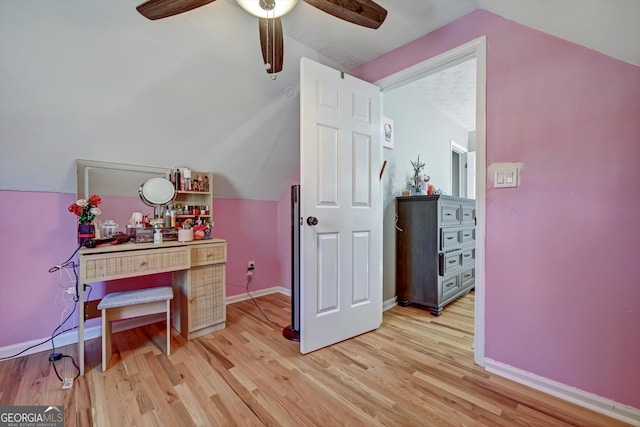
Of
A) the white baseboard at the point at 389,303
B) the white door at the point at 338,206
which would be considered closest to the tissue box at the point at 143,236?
the white door at the point at 338,206

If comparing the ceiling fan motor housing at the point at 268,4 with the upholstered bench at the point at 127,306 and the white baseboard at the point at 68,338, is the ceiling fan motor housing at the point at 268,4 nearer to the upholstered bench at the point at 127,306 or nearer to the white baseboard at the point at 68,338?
the upholstered bench at the point at 127,306

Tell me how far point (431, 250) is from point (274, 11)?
7.65ft

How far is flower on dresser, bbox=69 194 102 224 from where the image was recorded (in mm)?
1755

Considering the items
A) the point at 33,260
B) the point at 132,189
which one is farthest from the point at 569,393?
the point at 33,260

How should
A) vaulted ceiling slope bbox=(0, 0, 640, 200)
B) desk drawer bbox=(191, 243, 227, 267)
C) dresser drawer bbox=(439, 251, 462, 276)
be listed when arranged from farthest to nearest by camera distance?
dresser drawer bbox=(439, 251, 462, 276), desk drawer bbox=(191, 243, 227, 267), vaulted ceiling slope bbox=(0, 0, 640, 200)

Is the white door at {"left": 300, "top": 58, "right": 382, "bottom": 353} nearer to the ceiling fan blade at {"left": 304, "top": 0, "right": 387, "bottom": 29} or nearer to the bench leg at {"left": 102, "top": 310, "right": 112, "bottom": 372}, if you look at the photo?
the ceiling fan blade at {"left": 304, "top": 0, "right": 387, "bottom": 29}

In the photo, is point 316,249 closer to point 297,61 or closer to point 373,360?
point 373,360

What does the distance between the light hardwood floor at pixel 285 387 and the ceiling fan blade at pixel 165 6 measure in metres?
1.92

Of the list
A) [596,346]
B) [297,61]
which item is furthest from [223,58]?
[596,346]

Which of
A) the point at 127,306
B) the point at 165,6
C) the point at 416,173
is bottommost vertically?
the point at 127,306

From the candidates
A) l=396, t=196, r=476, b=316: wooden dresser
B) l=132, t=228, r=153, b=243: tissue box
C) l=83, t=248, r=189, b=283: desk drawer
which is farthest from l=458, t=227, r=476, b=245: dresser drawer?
l=132, t=228, r=153, b=243: tissue box

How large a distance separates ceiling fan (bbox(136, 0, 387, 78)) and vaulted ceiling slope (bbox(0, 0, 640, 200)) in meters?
0.31

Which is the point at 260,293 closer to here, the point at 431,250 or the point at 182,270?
the point at 182,270

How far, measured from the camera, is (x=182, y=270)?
211 centimetres
